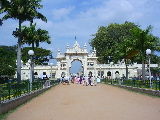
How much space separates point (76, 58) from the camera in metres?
63.5

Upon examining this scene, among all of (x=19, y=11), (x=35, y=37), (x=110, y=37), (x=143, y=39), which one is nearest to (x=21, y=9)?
(x=19, y=11)

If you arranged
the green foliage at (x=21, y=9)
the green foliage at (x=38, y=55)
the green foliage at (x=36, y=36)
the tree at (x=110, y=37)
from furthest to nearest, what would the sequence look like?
1. the green foliage at (x=38, y=55)
2. the tree at (x=110, y=37)
3. the green foliage at (x=36, y=36)
4. the green foliage at (x=21, y=9)

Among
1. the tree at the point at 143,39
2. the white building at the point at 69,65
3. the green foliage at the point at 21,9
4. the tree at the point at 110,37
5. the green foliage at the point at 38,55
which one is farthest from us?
the green foliage at the point at 38,55

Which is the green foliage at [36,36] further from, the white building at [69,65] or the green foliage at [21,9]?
the white building at [69,65]

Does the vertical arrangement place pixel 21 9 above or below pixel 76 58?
above

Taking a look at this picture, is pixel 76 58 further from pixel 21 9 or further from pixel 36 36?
pixel 21 9

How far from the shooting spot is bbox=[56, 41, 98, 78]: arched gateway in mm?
63138

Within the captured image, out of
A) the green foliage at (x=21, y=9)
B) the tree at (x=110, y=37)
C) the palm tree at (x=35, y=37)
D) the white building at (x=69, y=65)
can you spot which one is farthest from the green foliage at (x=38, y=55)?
the green foliage at (x=21, y=9)

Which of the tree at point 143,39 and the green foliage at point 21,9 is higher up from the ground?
the green foliage at point 21,9

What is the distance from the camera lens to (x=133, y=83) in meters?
22.0

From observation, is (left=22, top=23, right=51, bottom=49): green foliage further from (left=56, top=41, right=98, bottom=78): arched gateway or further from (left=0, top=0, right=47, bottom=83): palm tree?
(left=56, top=41, right=98, bottom=78): arched gateway

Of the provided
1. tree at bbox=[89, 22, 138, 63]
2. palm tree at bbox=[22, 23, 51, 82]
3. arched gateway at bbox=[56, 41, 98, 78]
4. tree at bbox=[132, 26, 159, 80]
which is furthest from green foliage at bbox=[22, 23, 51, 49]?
tree at bbox=[89, 22, 138, 63]

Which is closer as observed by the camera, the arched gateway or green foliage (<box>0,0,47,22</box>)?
green foliage (<box>0,0,47,22</box>)

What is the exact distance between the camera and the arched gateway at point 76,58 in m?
63.1
